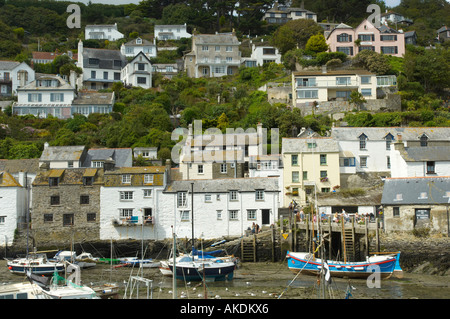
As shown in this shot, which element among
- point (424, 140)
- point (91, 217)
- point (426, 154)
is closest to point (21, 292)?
point (91, 217)

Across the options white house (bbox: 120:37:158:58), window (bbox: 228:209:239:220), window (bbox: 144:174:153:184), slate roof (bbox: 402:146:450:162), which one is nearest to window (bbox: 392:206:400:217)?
slate roof (bbox: 402:146:450:162)

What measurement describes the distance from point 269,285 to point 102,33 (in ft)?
275

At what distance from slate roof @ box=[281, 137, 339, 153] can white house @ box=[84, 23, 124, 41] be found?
2591 inches

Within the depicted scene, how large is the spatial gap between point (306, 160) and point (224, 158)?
7.32m

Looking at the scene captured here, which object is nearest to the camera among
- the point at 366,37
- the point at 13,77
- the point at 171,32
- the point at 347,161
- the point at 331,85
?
the point at 347,161

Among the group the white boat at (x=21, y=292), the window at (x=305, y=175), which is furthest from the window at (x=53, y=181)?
the white boat at (x=21, y=292)

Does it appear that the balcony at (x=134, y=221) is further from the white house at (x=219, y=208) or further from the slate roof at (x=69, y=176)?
the slate roof at (x=69, y=176)

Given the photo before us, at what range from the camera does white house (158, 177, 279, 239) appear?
42250 mm

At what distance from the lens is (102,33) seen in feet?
340

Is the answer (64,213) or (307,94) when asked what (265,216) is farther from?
(307,94)

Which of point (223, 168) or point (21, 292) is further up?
point (223, 168)

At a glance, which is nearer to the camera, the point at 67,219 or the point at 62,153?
the point at 67,219

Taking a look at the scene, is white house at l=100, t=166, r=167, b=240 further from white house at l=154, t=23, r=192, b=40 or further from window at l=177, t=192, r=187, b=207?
white house at l=154, t=23, r=192, b=40

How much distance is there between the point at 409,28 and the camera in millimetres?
94938
